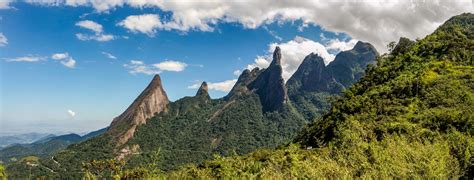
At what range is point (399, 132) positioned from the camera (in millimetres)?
27469

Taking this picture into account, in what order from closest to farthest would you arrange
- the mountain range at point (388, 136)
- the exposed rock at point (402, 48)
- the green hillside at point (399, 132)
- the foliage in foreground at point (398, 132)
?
the mountain range at point (388, 136)
the foliage in foreground at point (398, 132)
the green hillside at point (399, 132)
the exposed rock at point (402, 48)

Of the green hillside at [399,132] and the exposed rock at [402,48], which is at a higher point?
the exposed rock at [402,48]

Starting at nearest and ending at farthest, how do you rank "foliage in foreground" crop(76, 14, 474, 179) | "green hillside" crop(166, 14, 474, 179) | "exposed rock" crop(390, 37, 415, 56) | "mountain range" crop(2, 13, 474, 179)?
"mountain range" crop(2, 13, 474, 179) < "foliage in foreground" crop(76, 14, 474, 179) < "green hillside" crop(166, 14, 474, 179) < "exposed rock" crop(390, 37, 415, 56)

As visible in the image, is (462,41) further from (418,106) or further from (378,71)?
(418,106)

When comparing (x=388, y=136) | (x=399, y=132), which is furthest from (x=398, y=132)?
(x=388, y=136)

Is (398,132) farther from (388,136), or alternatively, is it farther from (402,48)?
(402,48)

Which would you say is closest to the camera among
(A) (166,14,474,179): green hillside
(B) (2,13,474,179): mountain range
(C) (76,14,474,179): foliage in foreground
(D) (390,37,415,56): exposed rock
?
(B) (2,13,474,179): mountain range

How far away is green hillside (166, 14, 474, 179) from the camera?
10172 mm

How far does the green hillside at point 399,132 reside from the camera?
10.2 meters

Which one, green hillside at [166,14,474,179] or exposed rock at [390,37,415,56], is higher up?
exposed rock at [390,37,415,56]

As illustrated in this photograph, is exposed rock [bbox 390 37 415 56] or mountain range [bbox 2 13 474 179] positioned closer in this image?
mountain range [bbox 2 13 474 179]

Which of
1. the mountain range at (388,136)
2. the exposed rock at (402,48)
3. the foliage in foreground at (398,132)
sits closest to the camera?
the mountain range at (388,136)

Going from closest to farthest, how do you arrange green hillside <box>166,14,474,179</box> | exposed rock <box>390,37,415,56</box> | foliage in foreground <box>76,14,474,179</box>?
foliage in foreground <box>76,14,474,179</box>
green hillside <box>166,14,474,179</box>
exposed rock <box>390,37,415,56</box>

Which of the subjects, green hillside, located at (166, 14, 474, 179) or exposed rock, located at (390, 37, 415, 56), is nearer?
green hillside, located at (166, 14, 474, 179)
